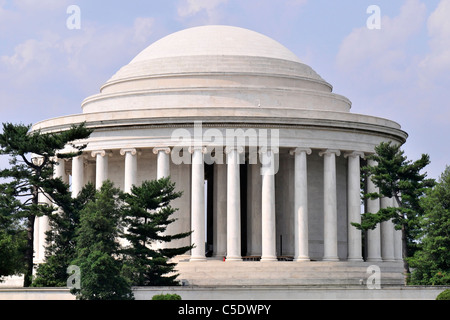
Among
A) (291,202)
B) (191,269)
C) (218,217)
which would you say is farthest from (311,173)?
(191,269)

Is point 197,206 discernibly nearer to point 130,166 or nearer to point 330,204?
point 130,166

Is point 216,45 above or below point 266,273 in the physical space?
above

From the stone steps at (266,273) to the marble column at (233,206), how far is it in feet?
5.39

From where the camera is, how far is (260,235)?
86.9 meters

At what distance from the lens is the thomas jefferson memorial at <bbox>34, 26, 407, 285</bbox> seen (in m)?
82.0

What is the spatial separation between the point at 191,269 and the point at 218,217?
8.41 metres

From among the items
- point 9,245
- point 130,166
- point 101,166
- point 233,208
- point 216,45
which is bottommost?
point 9,245

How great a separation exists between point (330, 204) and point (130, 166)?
61.8 feet

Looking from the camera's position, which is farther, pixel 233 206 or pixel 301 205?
pixel 301 205

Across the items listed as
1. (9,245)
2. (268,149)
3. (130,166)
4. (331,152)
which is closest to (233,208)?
(268,149)

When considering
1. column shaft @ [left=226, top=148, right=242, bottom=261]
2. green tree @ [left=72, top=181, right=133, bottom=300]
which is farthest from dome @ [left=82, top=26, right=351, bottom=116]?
green tree @ [left=72, top=181, right=133, bottom=300]

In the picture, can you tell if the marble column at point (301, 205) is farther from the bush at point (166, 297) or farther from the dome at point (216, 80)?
the bush at point (166, 297)

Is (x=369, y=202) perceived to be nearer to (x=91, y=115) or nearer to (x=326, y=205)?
(x=326, y=205)

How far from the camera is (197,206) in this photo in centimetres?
8200
